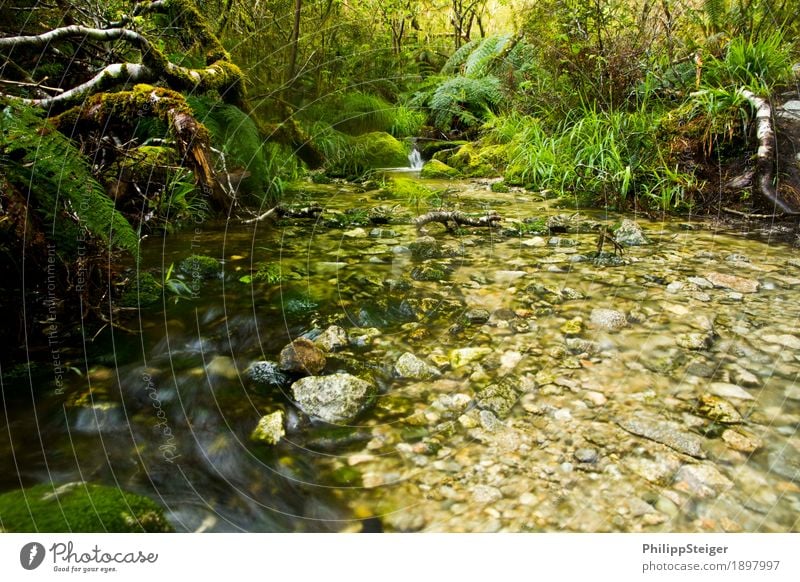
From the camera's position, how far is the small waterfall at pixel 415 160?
18.8 ft

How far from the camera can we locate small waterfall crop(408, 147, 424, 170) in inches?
226

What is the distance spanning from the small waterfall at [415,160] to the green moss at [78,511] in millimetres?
5153

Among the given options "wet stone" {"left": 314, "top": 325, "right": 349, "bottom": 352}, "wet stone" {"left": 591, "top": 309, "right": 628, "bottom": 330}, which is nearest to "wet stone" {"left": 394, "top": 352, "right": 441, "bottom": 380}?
"wet stone" {"left": 314, "top": 325, "right": 349, "bottom": 352}

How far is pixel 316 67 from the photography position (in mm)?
3611

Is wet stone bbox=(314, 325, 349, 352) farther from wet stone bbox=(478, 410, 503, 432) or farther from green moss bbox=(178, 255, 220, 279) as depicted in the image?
green moss bbox=(178, 255, 220, 279)

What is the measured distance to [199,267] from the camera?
2260 millimetres

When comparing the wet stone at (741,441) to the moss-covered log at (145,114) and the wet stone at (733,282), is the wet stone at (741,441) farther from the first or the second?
the moss-covered log at (145,114)

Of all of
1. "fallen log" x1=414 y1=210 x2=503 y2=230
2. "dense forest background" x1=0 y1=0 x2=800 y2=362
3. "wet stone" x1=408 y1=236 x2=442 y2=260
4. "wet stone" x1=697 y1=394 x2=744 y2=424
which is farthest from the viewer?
"fallen log" x1=414 y1=210 x2=503 y2=230

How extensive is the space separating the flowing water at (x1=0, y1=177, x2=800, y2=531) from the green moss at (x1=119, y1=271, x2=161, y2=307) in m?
0.10

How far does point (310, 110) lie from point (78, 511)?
146 inches

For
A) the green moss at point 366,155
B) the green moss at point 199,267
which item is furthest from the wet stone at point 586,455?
the green moss at point 366,155

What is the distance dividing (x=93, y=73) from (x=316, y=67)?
165cm

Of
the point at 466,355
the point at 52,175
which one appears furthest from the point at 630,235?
the point at 52,175

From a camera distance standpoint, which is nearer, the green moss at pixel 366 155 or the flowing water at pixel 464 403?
the flowing water at pixel 464 403
